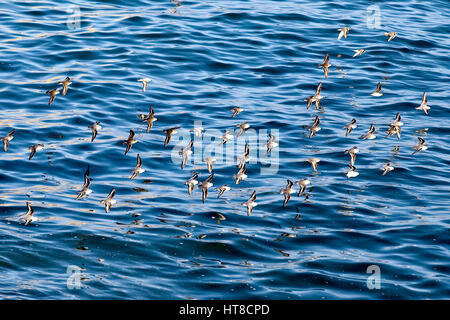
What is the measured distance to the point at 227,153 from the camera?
3014 centimetres

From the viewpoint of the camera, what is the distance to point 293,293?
73.5 ft

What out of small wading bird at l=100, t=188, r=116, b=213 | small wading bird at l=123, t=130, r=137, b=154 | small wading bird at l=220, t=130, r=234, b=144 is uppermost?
small wading bird at l=220, t=130, r=234, b=144

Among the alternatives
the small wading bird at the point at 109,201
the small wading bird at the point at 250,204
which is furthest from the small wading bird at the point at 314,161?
the small wading bird at the point at 109,201

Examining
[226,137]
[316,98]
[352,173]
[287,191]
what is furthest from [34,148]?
[316,98]

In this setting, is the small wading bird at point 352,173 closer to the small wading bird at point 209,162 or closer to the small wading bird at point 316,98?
the small wading bird at point 316,98

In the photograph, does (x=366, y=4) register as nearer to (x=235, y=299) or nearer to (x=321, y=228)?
(x=321, y=228)

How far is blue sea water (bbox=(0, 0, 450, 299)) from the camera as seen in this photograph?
76.0 feet

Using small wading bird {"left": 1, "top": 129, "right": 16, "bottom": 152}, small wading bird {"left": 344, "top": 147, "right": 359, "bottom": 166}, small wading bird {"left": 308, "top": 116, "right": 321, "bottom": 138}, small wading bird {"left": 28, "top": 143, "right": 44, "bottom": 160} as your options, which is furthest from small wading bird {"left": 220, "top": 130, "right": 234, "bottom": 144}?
small wading bird {"left": 1, "top": 129, "right": 16, "bottom": 152}

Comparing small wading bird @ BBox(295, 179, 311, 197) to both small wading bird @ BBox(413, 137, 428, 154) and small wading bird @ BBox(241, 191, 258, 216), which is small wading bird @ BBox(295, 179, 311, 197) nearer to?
small wading bird @ BBox(241, 191, 258, 216)

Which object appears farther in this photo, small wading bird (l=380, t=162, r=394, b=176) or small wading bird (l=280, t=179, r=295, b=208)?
small wading bird (l=380, t=162, r=394, b=176)

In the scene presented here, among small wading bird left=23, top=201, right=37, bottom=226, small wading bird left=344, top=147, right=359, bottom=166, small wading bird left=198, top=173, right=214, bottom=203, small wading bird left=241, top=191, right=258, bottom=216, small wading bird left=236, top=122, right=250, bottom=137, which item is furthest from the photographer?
small wading bird left=236, top=122, right=250, bottom=137

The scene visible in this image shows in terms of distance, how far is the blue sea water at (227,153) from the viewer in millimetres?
23172

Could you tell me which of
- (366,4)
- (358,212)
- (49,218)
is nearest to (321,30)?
(366,4)

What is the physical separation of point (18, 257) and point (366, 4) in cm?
2996
